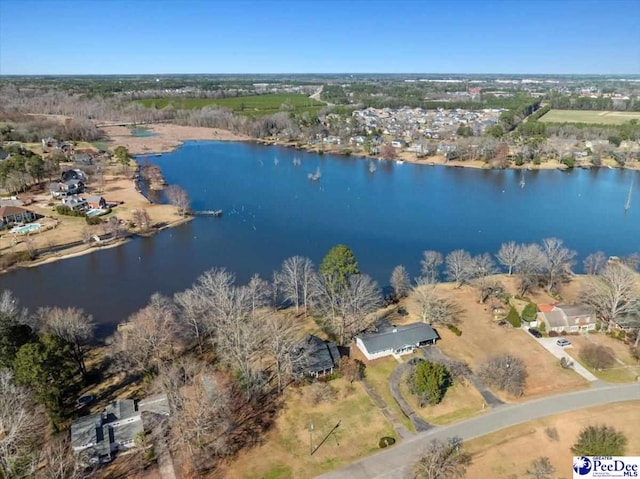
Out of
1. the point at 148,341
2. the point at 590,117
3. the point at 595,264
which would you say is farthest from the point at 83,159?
the point at 590,117

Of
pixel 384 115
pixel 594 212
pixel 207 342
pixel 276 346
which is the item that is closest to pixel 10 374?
pixel 207 342

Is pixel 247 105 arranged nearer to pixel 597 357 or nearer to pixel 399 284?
pixel 399 284

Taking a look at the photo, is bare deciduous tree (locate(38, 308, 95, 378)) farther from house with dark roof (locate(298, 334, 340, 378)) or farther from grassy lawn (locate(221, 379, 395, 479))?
house with dark roof (locate(298, 334, 340, 378))

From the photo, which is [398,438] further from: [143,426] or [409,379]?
[143,426]

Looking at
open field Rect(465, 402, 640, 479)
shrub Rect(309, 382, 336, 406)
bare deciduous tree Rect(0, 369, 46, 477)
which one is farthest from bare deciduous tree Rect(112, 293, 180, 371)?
open field Rect(465, 402, 640, 479)

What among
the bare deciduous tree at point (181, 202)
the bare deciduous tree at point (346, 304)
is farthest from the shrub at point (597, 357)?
the bare deciduous tree at point (181, 202)
